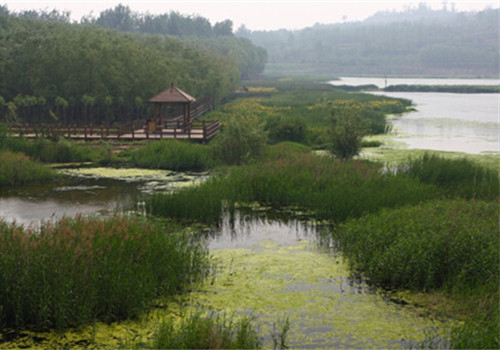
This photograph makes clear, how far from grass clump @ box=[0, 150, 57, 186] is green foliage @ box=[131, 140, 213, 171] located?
5051mm

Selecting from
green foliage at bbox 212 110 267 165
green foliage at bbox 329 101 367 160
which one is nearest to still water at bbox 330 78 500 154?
green foliage at bbox 329 101 367 160

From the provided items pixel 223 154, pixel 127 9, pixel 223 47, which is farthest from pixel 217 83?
pixel 127 9

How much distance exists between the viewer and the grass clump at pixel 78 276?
378 inches

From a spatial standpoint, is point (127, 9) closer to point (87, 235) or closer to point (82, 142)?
point (82, 142)

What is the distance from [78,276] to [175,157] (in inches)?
764

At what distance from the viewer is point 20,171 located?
2473 centimetres

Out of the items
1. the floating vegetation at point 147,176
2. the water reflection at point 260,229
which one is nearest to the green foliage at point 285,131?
the floating vegetation at point 147,176

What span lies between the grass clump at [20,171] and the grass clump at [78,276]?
13.6 meters

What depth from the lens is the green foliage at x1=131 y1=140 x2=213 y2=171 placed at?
2888 cm

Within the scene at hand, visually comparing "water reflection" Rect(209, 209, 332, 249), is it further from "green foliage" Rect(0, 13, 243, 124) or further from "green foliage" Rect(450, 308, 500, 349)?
"green foliage" Rect(0, 13, 243, 124)

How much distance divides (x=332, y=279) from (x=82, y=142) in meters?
25.7

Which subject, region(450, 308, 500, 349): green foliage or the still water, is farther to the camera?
the still water

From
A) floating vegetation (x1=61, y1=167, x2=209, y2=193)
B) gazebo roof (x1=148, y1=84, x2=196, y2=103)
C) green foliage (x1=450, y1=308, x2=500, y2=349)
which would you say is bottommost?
floating vegetation (x1=61, y1=167, x2=209, y2=193)

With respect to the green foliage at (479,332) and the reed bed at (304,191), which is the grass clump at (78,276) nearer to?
the green foliage at (479,332)
